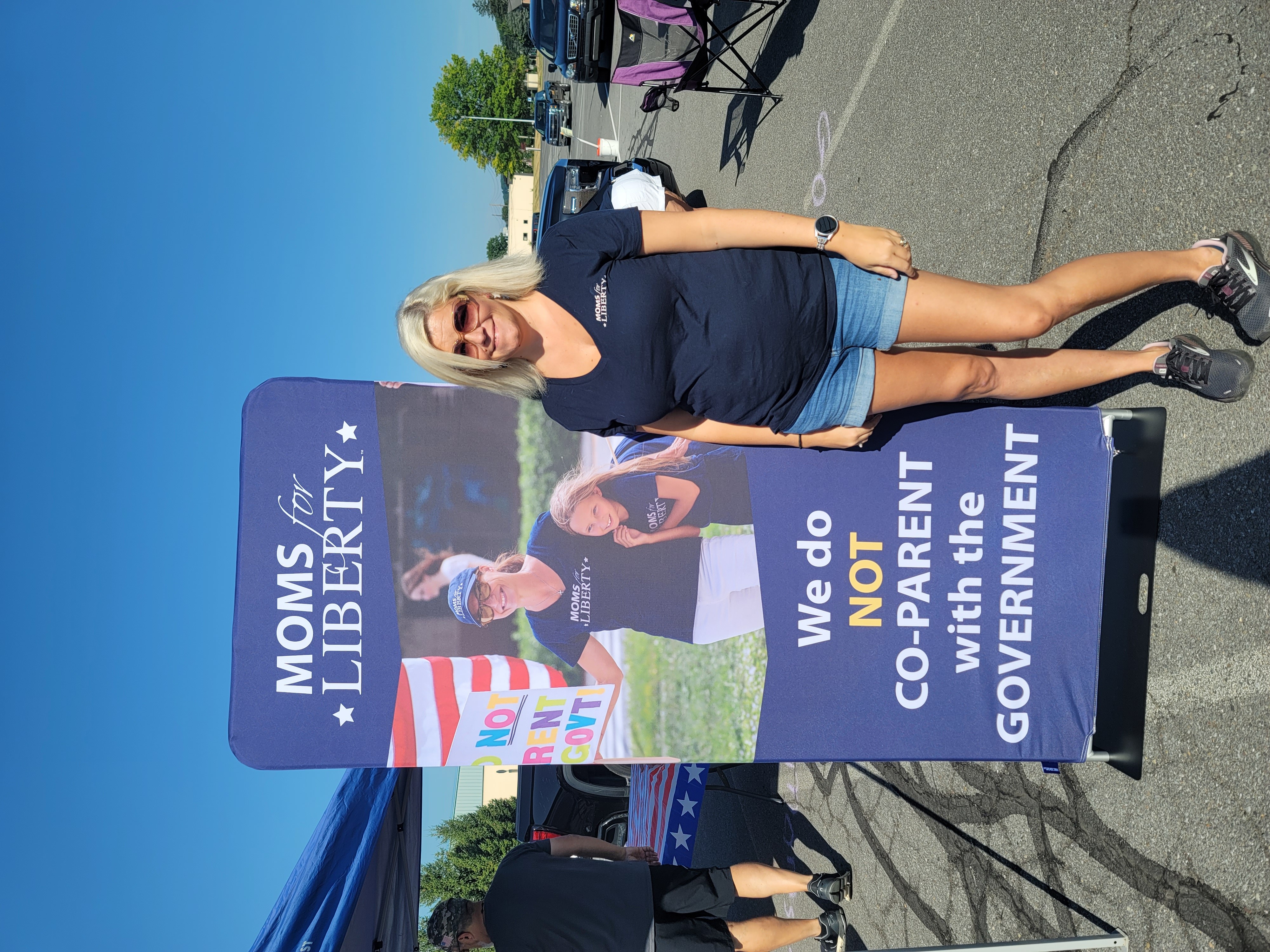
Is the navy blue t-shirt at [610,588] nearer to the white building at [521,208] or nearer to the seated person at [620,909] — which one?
the seated person at [620,909]

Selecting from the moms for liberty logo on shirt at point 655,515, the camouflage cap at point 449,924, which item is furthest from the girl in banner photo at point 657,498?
the camouflage cap at point 449,924

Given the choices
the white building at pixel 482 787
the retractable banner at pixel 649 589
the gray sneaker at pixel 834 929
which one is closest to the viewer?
the retractable banner at pixel 649 589

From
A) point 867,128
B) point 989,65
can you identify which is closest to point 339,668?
point 989,65

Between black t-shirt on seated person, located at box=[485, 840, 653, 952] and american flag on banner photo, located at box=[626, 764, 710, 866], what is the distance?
1.30 meters

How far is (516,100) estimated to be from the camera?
39531 mm

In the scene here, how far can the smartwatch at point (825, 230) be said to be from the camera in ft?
7.77

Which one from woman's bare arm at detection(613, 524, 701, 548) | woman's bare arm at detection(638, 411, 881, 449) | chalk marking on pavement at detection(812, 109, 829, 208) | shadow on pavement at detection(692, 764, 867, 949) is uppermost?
chalk marking on pavement at detection(812, 109, 829, 208)

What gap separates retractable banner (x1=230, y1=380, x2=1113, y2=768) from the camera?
8.86 feet

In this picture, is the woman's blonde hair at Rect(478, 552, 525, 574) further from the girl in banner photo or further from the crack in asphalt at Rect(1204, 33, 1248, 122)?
the crack in asphalt at Rect(1204, 33, 1248, 122)

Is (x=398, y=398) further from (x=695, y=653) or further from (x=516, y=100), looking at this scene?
(x=516, y=100)

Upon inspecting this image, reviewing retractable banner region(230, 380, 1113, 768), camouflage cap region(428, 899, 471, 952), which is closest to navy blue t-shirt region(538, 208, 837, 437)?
retractable banner region(230, 380, 1113, 768)

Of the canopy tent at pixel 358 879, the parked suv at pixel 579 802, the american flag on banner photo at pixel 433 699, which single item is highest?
the american flag on banner photo at pixel 433 699

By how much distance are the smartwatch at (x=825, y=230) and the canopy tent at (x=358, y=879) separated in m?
3.13

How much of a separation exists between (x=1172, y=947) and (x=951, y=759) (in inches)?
38.7
